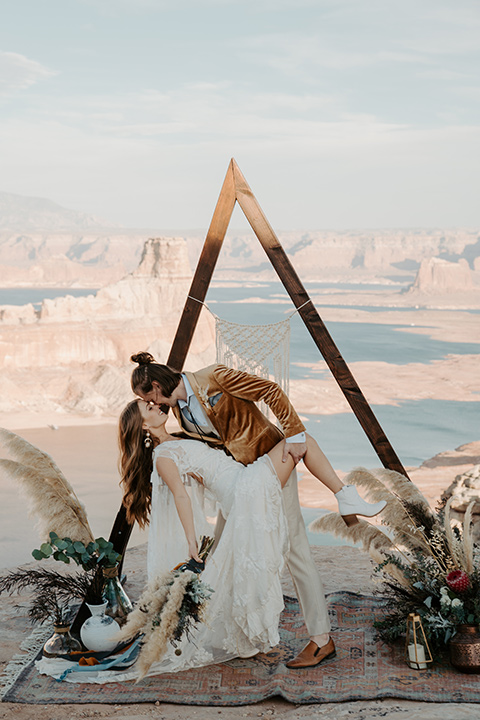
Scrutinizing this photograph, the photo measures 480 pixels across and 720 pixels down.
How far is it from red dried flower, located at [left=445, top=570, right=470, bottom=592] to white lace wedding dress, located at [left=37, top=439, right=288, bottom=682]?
2.39ft

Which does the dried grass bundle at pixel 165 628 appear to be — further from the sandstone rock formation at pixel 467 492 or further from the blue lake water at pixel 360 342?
the blue lake water at pixel 360 342

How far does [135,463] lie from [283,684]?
113 centimetres

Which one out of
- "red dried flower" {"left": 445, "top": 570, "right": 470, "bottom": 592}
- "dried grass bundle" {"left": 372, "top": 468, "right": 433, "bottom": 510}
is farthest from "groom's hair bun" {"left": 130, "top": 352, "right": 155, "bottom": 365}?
"red dried flower" {"left": 445, "top": 570, "right": 470, "bottom": 592}

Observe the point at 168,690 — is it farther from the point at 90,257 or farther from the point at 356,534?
the point at 90,257

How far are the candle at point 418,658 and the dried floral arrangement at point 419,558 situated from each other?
0.09 meters

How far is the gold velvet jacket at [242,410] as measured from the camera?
312 cm

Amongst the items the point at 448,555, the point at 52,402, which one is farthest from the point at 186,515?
the point at 52,402

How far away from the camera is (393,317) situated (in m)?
57.6

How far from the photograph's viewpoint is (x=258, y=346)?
13.4 feet

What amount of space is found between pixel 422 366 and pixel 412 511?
39544mm

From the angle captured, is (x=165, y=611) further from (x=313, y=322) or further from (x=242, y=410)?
(x=313, y=322)

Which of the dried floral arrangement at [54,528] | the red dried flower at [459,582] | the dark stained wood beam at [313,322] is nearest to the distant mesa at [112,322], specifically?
the dark stained wood beam at [313,322]

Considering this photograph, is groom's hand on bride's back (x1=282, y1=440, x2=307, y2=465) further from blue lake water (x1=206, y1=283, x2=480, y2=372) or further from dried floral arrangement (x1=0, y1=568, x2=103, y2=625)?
blue lake water (x1=206, y1=283, x2=480, y2=372)

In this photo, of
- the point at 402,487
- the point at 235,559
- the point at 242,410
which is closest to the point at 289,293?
the point at 242,410
